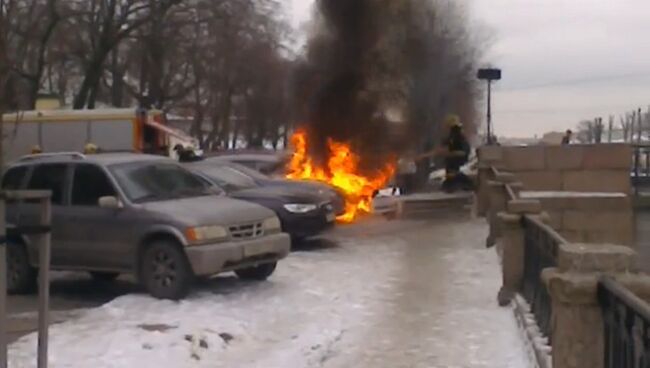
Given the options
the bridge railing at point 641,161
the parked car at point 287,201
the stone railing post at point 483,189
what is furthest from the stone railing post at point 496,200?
the bridge railing at point 641,161

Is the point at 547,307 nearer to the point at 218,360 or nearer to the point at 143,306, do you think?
the point at 218,360

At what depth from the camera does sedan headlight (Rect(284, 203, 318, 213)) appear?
16.1 metres

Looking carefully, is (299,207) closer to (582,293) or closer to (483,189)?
(483,189)

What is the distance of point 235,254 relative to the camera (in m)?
11.8

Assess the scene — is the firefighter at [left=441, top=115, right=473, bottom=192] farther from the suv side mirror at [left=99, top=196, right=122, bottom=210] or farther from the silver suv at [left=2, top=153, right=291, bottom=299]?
the suv side mirror at [left=99, top=196, right=122, bottom=210]

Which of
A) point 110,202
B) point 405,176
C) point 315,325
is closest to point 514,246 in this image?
point 315,325

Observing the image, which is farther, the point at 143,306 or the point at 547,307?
the point at 143,306

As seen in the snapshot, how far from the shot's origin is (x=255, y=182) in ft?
56.1

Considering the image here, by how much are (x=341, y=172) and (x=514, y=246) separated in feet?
44.0

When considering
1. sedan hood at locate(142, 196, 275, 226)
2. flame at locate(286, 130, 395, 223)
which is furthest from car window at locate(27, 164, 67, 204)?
flame at locate(286, 130, 395, 223)

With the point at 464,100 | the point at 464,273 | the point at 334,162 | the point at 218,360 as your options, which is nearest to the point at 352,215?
the point at 334,162

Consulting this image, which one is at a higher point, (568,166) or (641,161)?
(568,166)

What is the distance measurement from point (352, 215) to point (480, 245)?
5758mm

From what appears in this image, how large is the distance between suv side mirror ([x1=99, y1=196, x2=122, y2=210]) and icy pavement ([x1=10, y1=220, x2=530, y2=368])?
110 centimetres
